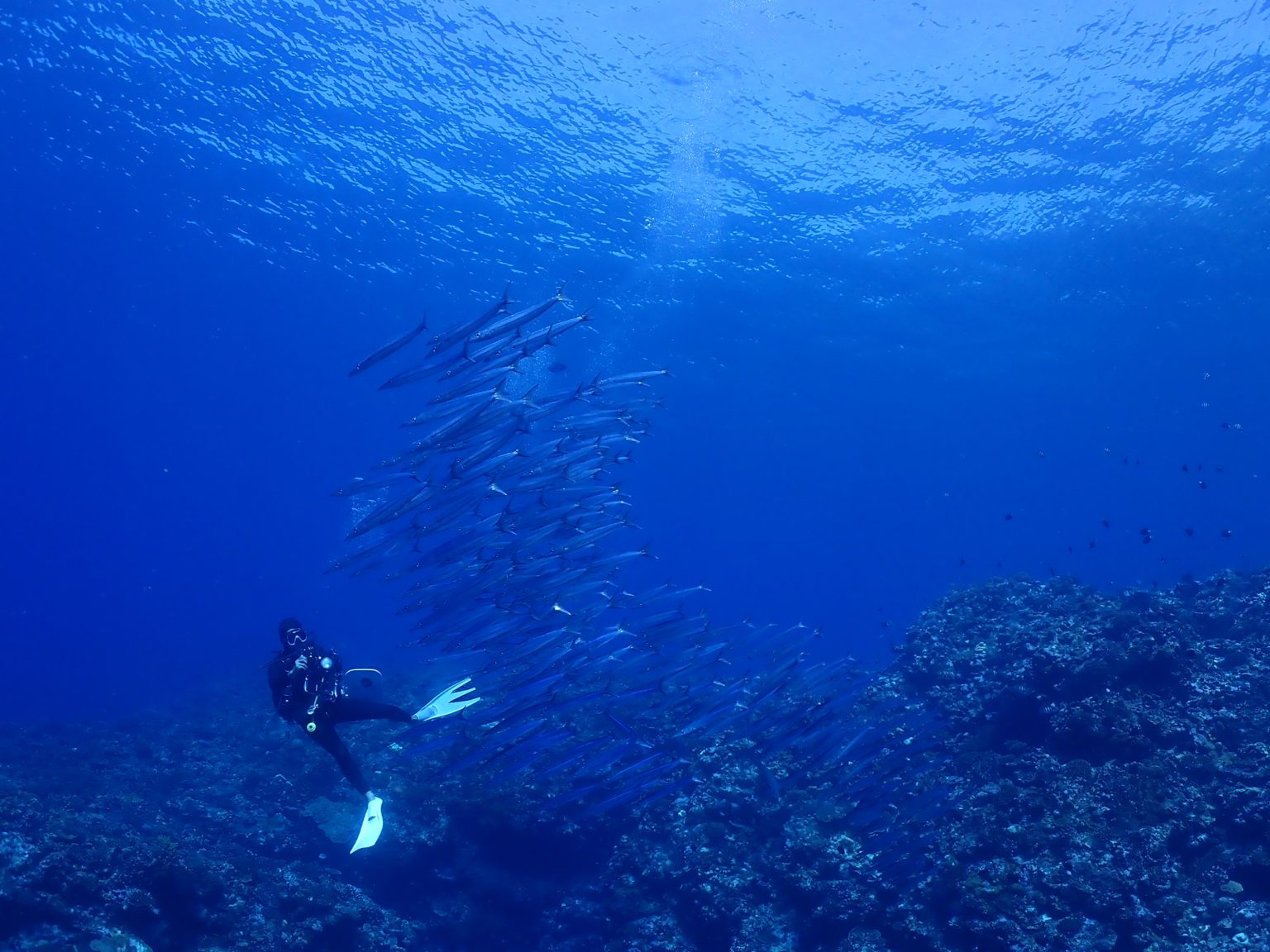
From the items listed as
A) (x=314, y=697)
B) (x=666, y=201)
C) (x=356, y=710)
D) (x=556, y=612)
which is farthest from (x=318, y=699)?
(x=666, y=201)

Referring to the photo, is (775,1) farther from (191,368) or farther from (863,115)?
(191,368)

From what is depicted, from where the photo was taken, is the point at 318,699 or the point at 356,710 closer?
the point at 318,699

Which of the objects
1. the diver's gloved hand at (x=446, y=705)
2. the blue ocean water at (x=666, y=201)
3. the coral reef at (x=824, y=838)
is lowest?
the coral reef at (x=824, y=838)

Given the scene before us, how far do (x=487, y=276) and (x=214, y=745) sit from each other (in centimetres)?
2346

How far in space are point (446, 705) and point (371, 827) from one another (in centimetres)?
166

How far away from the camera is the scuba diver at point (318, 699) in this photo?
27.0 feet

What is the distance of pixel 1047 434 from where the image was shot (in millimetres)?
66250

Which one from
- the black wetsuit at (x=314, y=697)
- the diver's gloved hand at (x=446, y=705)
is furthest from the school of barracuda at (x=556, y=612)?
the black wetsuit at (x=314, y=697)

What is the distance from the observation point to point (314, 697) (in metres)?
8.31

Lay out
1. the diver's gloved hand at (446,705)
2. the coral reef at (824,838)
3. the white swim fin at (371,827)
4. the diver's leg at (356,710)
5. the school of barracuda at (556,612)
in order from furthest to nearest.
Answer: the school of barracuda at (556,612)
the diver's gloved hand at (446,705)
the diver's leg at (356,710)
the white swim fin at (371,827)
the coral reef at (824,838)

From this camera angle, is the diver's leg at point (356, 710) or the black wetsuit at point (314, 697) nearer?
the black wetsuit at point (314, 697)

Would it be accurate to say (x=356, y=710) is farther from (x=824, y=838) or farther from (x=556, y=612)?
(x=824, y=838)

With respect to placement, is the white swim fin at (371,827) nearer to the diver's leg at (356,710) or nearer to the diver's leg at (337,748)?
the diver's leg at (337,748)

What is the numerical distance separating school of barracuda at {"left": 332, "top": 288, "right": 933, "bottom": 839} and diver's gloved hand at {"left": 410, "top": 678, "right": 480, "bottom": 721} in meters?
0.31
